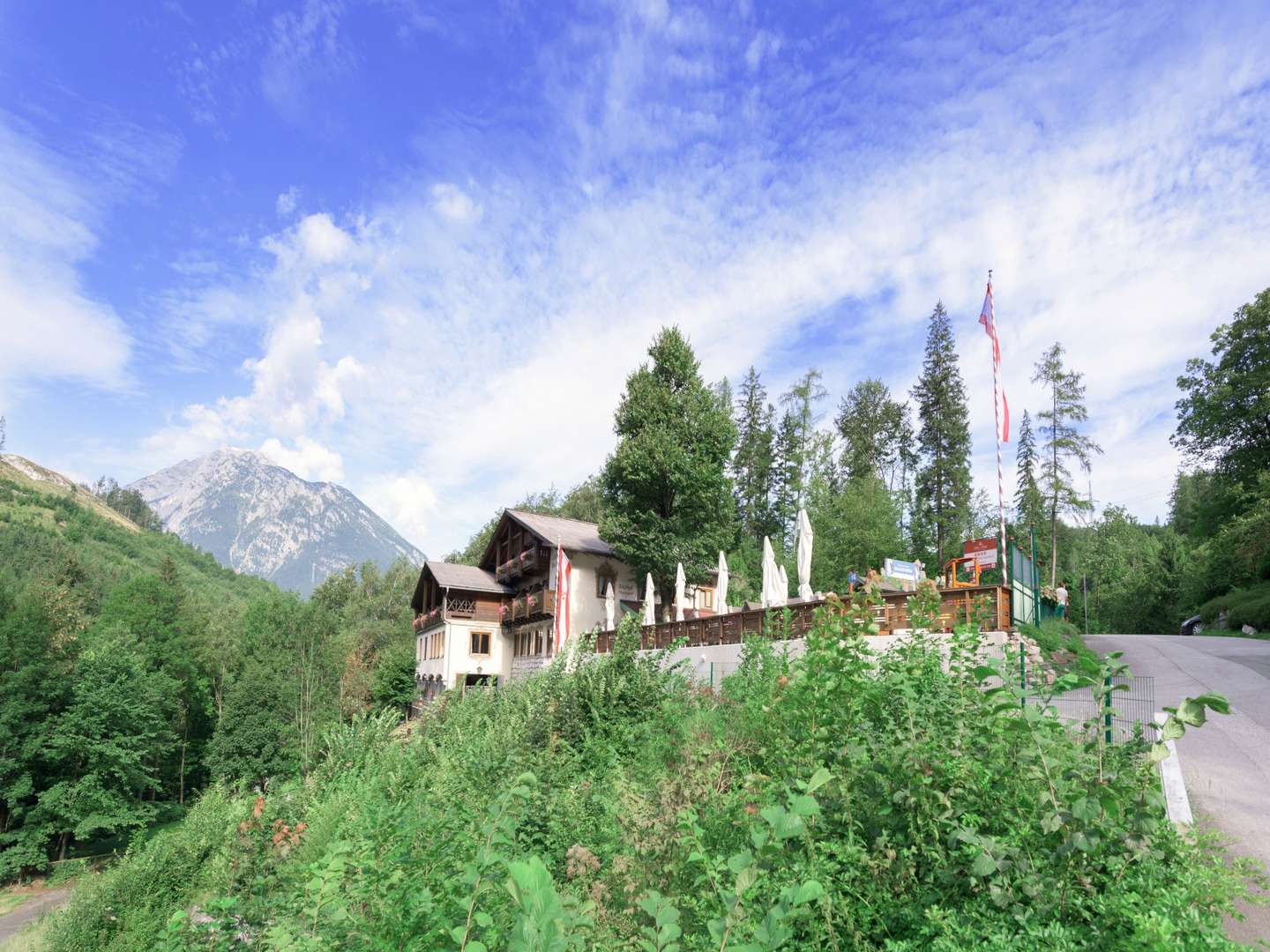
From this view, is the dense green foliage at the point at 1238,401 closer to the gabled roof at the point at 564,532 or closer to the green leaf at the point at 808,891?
the gabled roof at the point at 564,532

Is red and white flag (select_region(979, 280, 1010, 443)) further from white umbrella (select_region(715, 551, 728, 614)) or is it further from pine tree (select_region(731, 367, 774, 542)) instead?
pine tree (select_region(731, 367, 774, 542))

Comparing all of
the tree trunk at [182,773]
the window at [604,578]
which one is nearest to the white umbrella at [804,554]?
the window at [604,578]

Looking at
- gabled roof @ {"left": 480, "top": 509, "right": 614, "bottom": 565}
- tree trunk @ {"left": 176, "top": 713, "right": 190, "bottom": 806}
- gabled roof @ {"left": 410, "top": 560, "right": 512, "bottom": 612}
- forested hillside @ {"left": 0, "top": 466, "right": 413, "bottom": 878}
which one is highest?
gabled roof @ {"left": 480, "top": 509, "right": 614, "bottom": 565}

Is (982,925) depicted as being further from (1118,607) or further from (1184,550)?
(1118,607)

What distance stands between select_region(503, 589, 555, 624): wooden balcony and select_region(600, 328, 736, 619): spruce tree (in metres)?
4.26

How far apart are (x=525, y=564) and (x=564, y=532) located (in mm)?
2637

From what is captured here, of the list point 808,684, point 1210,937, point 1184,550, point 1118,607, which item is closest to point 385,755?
point 808,684

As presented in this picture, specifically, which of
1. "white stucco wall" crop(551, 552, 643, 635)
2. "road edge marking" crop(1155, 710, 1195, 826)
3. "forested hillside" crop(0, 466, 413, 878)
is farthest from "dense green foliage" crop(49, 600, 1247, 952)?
"white stucco wall" crop(551, 552, 643, 635)

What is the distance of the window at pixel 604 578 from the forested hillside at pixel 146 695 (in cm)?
1299

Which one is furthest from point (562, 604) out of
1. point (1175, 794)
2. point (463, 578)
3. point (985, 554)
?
point (1175, 794)

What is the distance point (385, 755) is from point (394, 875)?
8.13 m

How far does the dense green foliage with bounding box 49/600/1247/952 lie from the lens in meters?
2.96

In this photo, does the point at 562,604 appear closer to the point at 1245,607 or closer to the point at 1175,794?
the point at 1175,794

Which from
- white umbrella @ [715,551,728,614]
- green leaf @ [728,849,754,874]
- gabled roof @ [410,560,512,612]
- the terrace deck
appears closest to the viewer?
green leaf @ [728,849,754,874]
